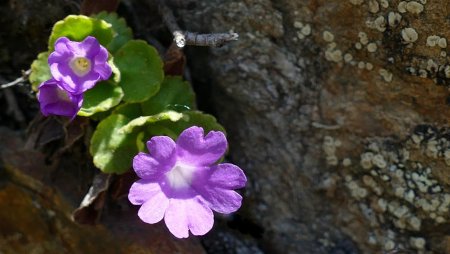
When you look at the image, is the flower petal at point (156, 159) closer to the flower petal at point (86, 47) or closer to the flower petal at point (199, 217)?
the flower petal at point (199, 217)

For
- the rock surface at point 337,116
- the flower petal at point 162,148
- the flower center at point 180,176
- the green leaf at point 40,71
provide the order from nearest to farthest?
1. the flower petal at point 162,148
2. the flower center at point 180,176
3. the rock surface at point 337,116
4. the green leaf at point 40,71

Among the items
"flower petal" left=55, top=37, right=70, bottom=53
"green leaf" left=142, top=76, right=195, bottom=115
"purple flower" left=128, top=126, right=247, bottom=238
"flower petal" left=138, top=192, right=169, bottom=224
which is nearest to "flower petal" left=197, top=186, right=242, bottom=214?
"purple flower" left=128, top=126, right=247, bottom=238

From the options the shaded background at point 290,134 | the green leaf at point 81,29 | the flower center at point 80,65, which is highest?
the green leaf at point 81,29

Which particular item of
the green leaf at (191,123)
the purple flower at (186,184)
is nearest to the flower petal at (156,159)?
the purple flower at (186,184)

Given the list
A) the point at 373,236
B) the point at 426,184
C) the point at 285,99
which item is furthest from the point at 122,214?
the point at 426,184

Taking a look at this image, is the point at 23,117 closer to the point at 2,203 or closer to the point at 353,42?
the point at 2,203

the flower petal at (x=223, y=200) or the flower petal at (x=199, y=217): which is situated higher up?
the flower petal at (x=223, y=200)

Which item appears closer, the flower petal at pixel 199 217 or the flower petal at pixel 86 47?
the flower petal at pixel 199 217

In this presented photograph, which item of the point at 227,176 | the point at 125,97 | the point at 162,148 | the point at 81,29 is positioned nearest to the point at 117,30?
the point at 81,29
